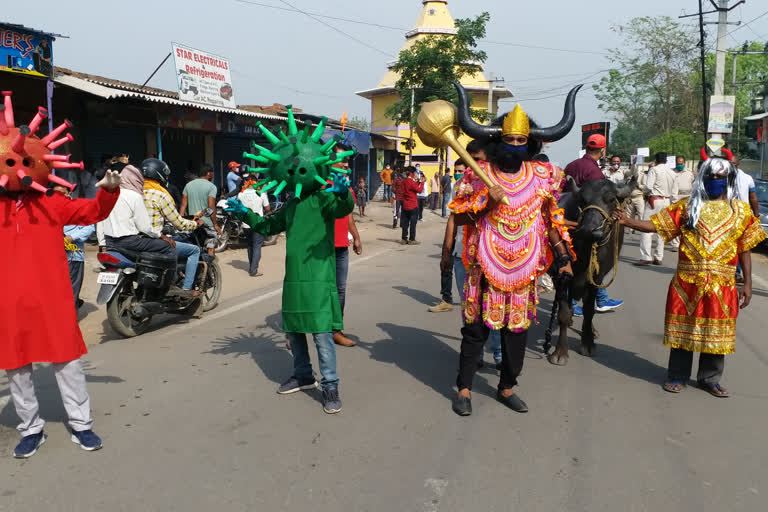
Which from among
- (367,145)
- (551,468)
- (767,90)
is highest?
(767,90)

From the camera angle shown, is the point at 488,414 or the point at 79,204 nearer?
the point at 79,204

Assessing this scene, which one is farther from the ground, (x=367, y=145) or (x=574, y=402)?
(x=367, y=145)

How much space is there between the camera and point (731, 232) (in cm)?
484

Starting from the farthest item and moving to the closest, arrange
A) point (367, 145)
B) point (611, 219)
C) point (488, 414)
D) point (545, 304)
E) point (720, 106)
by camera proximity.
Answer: point (367, 145) < point (720, 106) < point (545, 304) < point (611, 219) < point (488, 414)

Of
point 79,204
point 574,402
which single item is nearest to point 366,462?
point 574,402

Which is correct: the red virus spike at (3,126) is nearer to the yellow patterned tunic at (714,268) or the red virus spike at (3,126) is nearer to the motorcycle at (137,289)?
the motorcycle at (137,289)

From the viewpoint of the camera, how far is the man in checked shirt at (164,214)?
22.6 ft

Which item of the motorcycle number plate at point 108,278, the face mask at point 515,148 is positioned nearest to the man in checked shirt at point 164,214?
the motorcycle number plate at point 108,278

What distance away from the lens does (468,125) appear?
14.0ft

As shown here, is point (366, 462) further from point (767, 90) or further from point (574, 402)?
point (767, 90)

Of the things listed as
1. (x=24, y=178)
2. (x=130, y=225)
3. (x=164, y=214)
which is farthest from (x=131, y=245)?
(x=24, y=178)

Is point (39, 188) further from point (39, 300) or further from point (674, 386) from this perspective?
point (674, 386)

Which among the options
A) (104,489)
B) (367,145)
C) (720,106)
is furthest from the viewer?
(367,145)

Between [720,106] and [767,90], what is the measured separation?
140ft
